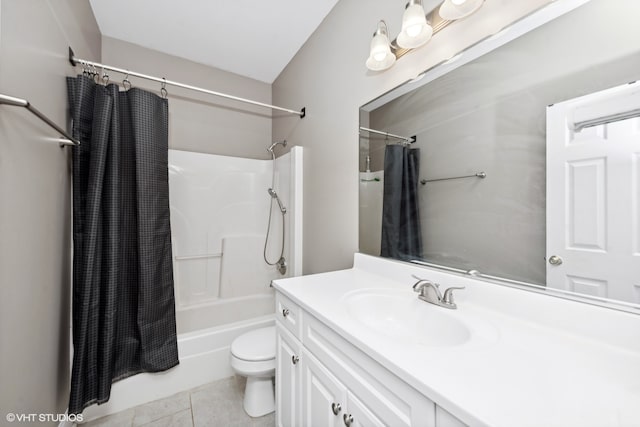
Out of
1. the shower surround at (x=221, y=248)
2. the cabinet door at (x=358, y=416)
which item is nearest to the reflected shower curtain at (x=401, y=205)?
the cabinet door at (x=358, y=416)

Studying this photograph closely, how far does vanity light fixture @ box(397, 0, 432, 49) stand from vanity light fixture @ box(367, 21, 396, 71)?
77mm

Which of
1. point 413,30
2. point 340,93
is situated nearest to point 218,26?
point 340,93

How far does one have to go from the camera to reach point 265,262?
222cm

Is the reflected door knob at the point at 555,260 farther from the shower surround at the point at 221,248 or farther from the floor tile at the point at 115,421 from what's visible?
the floor tile at the point at 115,421

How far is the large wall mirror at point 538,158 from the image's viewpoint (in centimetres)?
63

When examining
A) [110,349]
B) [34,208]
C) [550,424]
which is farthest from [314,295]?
[110,349]

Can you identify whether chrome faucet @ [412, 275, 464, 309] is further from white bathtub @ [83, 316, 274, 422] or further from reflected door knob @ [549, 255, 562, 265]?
white bathtub @ [83, 316, 274, 422]

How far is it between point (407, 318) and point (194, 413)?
4.69 ft

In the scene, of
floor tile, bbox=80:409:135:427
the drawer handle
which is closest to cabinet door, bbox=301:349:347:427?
the drawer handle

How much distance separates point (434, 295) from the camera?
89cm

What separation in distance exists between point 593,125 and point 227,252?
216cm

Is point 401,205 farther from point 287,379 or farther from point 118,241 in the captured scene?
point 118,241

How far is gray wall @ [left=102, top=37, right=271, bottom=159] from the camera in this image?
6.43ft

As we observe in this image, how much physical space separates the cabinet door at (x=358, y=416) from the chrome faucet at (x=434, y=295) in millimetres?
416
